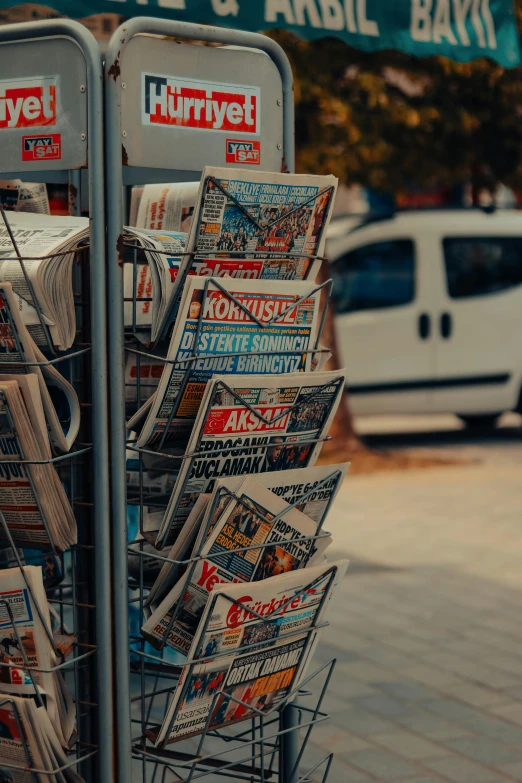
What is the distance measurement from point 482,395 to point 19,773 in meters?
8.58

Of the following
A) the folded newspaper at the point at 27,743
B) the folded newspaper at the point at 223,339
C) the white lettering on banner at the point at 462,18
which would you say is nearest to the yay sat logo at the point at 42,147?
the folded newspaper at the point at 223,339

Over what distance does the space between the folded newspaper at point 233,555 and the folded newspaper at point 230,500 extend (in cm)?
2

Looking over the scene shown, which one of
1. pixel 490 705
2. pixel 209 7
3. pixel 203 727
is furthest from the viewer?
pixel 490 705

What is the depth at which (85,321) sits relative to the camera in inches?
89.2

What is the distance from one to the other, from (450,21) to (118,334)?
2191mm

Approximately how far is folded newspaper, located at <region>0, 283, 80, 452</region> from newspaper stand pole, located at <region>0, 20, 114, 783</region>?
0.04 m

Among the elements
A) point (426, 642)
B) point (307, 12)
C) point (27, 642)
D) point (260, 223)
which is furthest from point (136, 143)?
point (426, 642)

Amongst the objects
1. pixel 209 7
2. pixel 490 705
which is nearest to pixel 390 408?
pixel 490 705

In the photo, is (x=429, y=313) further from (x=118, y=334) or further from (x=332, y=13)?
(x=118, y=334)

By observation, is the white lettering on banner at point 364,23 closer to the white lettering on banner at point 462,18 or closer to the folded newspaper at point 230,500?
the white lettering on banner at point 462,18

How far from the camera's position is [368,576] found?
5828 millimetres

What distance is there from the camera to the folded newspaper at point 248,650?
222cm

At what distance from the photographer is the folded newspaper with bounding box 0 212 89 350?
214 centimetres

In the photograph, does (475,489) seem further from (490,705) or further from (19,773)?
(19,773)
